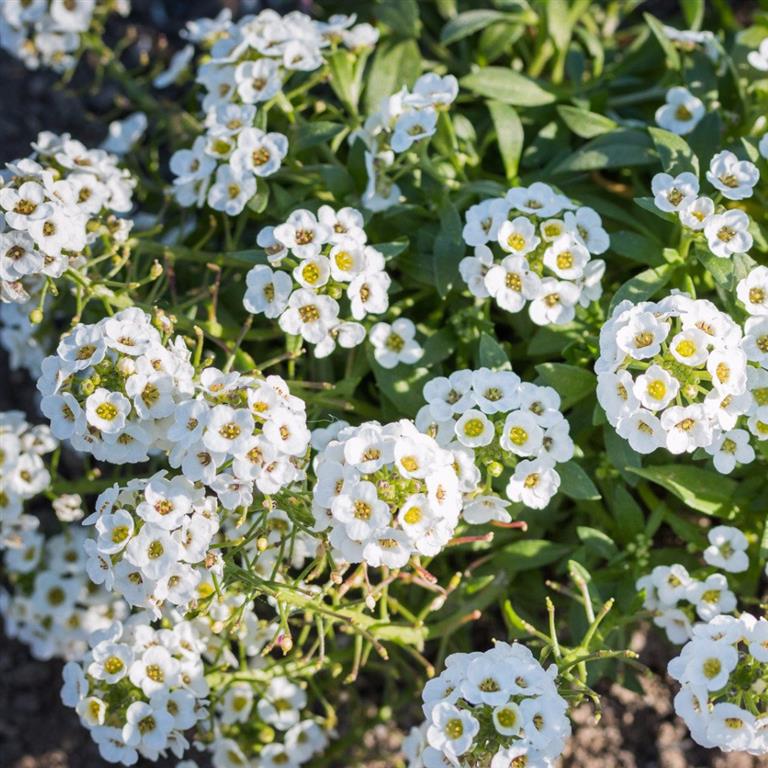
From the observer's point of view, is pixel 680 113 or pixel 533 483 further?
pixel 680 113

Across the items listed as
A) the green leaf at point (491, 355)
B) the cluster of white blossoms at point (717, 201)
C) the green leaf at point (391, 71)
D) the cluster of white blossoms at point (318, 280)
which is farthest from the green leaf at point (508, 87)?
the green leaf at point (491, 355)

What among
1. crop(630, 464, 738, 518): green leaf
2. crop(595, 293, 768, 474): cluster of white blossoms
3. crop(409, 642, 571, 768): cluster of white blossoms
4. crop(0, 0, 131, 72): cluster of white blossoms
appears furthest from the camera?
crop(0, 0, 131, 72): cluster of white blossoms

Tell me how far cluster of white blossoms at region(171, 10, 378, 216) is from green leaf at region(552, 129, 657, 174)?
3.26 ft

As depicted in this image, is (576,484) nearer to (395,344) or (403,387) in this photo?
(403,387)

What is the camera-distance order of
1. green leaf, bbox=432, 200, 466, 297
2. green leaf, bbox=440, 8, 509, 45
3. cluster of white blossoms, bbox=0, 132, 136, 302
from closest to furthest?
1. cluster of white blossoms, bbox=0, 132, 136, 302
2. green leaf, bbox=432, 200, 466, 297
3. green leaf, bbox=440, 8, 509, 45

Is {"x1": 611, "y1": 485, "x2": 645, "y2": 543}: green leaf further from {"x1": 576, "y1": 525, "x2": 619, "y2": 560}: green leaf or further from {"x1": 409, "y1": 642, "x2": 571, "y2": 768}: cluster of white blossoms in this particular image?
{"x1": 409, "y1": 642, "x2": 571, "y2": 768}: cluster of white blossoms

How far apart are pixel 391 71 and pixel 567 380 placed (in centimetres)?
173

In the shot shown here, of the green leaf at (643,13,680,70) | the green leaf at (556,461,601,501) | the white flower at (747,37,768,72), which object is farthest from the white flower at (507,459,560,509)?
the green leaf at (643,13,680,70)

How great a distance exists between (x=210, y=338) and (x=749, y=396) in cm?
193

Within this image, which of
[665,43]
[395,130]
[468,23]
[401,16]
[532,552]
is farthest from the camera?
[401,16]

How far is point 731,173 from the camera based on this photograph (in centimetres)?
364

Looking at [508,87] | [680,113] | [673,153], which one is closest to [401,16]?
[508,87]

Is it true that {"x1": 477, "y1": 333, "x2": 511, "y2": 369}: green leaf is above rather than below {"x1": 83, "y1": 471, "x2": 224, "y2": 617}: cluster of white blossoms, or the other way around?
above

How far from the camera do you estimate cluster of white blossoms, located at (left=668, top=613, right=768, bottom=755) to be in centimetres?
313
